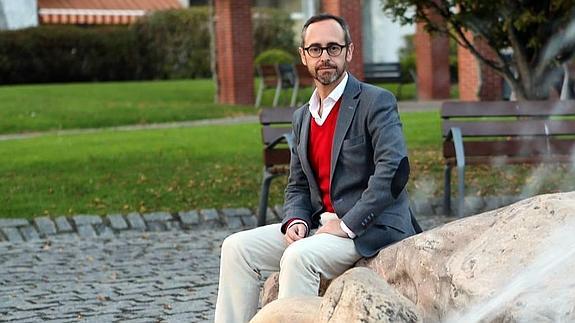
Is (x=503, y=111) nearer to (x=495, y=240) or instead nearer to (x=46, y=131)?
(x=495, y=240)

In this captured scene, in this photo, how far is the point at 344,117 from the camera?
5.46 m

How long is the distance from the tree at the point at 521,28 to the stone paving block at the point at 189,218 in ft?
11.3

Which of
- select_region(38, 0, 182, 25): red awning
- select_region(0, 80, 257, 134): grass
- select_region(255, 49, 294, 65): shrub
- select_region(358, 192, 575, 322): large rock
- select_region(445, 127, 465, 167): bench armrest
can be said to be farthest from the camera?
select_region(38, 0, 182, 25): red awning

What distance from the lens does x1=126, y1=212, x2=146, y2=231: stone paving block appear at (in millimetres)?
10961

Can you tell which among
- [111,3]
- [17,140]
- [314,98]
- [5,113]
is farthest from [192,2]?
[314,98]

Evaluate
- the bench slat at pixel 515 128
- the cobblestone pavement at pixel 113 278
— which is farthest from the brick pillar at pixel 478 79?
the cobblestone pavement at pixel 113 278

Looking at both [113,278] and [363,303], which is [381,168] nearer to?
[363,303]

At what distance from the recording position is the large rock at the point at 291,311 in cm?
433

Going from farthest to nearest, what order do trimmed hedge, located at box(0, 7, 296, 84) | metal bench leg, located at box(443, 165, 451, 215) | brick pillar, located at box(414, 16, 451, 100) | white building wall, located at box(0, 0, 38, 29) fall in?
white building wall, located at box(0, 0, 38, 29)
trimmed hedge, located at box(0, 7, 296, 84)
brick pillar, located at box(414, 16, 451, 100)
metal bench leg, located at box(443, 165, 451, 215)

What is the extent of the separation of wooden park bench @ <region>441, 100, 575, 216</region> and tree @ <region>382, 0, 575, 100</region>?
4.39 ft

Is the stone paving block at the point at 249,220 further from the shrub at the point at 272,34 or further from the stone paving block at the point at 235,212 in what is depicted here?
the shrub at the point at 272,34

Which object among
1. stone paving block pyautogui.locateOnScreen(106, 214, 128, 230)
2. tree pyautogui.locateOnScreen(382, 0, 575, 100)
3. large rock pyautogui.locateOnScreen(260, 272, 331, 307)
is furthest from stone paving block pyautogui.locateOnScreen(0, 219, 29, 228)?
large rock pyautogui.locateOnScreen(260, 272, 331, 307)

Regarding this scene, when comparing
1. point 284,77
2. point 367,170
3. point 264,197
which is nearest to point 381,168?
point 367,170

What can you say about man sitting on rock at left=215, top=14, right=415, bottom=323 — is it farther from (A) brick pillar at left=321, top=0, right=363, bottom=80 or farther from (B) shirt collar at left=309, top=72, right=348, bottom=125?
(A) brick pillar at left=321, top=0, right=363, bottom=80
